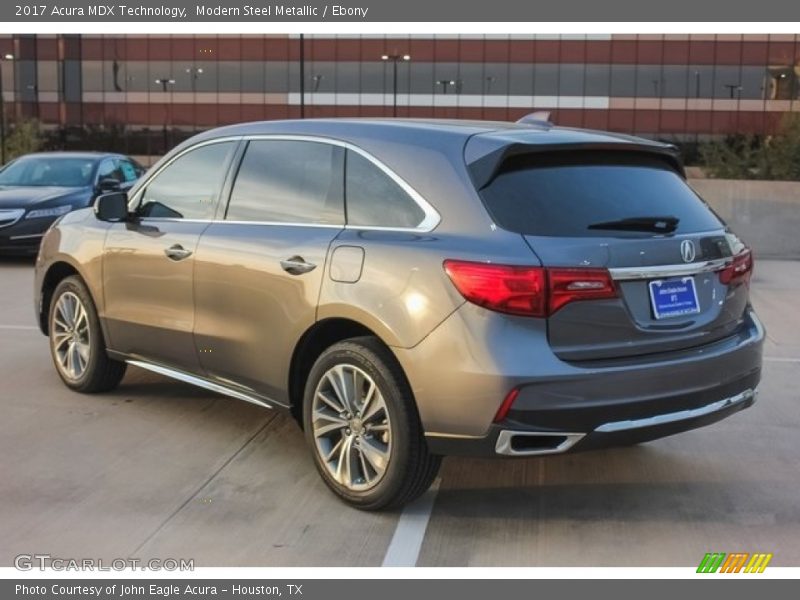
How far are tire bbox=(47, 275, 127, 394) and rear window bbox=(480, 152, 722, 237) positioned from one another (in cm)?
310

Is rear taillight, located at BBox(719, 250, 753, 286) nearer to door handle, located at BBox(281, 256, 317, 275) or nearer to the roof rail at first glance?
the roof rail

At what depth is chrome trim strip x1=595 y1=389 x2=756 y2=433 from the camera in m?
A: 3.94

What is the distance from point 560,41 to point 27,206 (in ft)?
194

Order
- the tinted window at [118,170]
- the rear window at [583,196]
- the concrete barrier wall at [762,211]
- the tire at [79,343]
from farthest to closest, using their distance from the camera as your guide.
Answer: the concrete barrier wall at [762,211] → the tinted window at [118,170] → the tire at [79,343] → the rear window at [583,196]

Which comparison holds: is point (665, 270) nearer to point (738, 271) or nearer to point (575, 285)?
point (575, 285)

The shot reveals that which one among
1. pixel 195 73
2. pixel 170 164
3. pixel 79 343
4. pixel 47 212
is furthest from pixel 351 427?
pixel 195 73

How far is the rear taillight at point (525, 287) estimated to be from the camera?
12.4 ft

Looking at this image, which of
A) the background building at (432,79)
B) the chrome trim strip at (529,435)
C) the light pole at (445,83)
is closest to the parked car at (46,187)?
the chrome trim strip at (529,435)

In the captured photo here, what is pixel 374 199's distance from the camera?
4.43m

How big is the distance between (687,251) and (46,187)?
11.2 meters

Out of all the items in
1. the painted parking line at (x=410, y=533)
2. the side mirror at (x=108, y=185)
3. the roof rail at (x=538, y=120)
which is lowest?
the painted parking line at (x=410, y=533)

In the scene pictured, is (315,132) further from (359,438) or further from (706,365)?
(706,365)

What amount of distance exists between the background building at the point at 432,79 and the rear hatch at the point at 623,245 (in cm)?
6238

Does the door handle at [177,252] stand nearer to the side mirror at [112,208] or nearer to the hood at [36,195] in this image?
the side mirror at [112,208]
